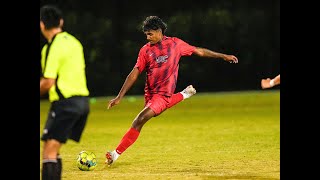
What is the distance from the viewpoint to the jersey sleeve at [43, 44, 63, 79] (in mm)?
7152

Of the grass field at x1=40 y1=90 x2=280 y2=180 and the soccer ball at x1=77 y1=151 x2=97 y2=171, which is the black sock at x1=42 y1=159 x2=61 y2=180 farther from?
the soccer ball at x1=77 y1=151 x2=97 y2=171

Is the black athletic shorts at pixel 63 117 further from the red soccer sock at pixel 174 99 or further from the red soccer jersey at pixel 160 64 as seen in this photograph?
the red soccer sock at pixel 174 99

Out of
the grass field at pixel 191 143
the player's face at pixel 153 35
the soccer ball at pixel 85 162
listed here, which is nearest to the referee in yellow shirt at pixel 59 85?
the grass field at pixel 191 143

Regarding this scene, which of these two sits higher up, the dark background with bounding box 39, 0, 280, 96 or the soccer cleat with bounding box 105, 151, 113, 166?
the dark background with bounding box 39, 0, 280, 96

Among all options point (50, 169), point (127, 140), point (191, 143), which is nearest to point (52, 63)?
point (50, 169)

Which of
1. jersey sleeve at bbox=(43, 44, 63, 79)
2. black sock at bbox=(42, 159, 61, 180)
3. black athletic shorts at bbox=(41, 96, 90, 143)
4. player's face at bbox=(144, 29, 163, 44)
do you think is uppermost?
player's face at bbox=(144, 29, 163, 44)

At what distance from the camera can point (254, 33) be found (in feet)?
97.8

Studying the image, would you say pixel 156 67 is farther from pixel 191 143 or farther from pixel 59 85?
pixel 59 85

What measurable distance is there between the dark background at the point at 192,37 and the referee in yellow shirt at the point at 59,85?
20.9 metres

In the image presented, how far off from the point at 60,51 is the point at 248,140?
712 cm

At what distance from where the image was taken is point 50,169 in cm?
738

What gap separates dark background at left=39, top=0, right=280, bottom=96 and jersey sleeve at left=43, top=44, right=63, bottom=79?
21.1 m

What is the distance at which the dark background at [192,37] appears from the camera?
95.2ft

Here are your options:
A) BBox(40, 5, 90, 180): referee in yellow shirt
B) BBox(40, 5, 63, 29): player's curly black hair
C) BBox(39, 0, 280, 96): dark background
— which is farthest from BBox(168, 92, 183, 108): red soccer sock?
BBox(39, 0, 280, 96): dark background
